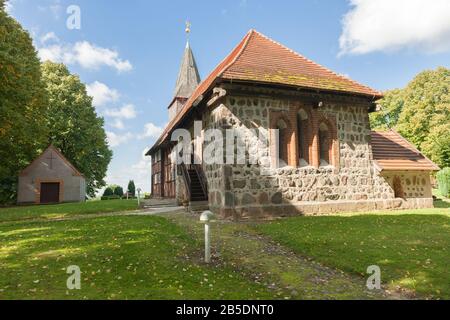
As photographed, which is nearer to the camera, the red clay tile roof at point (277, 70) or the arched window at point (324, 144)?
the red clay tile roof at point (277, 70)

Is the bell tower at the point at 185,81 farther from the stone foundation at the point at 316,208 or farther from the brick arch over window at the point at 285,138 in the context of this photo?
the stone foundation at the point at 316,208

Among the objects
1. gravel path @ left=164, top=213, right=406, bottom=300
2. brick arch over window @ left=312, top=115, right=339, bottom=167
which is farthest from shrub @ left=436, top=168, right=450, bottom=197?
gravel path @ left=164, top=213, right=406, bottom=300

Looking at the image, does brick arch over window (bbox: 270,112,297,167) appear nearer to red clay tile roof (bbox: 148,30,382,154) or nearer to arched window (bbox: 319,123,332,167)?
red clay tile roof (bbox: 148,30,382,154)

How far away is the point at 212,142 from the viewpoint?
1219 cm

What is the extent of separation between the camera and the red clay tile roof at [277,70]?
450 inches

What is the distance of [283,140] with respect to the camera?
12.4m

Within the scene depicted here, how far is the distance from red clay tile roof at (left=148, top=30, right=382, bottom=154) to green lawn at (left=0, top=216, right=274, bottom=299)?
620 centimetres

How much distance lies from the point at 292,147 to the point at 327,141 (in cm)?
208

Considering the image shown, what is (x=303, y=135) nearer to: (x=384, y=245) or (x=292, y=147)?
(x=292, y=147)

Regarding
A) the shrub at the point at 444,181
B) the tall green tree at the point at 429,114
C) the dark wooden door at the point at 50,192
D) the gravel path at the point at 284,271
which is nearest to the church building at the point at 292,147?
the gravel path at the point at 284,271

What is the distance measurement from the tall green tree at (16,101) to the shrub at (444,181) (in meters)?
29.4

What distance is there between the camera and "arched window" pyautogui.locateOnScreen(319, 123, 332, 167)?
13312 millimetres
